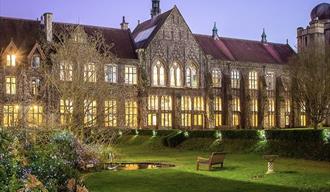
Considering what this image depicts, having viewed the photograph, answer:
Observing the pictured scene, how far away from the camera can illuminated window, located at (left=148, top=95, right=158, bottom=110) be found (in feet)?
237

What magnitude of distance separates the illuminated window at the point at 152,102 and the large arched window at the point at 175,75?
328 cm

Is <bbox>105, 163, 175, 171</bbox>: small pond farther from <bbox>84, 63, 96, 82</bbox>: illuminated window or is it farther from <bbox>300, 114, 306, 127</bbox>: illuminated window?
<bbox>300, 114, 306, 127</bbox>: illuminated window

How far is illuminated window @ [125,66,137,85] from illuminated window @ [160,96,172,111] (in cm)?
434

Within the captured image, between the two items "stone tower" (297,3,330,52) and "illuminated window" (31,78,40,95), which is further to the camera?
"stone tower" (297,3,330,52)

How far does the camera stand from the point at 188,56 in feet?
249

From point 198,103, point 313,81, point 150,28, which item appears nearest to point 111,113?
point 313,81

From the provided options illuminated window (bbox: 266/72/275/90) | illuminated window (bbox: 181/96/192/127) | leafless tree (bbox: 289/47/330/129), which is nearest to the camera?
leafless tree (bbox: 289/47/330/129)

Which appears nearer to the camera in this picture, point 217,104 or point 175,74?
point 175,74

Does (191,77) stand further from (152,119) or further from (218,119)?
(152,119)

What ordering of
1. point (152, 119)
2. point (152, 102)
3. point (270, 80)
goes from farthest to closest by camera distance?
point (270, 80)
point (152, 102)
point (152, 119)

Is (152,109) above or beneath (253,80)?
beneath

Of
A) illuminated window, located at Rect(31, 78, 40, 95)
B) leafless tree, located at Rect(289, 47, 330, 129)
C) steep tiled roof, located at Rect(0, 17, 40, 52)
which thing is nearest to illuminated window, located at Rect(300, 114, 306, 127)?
leafless tree, located at Rect(289, 47, 330, 129)

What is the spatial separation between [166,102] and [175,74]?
415 centimetres

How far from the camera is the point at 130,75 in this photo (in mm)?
72875
